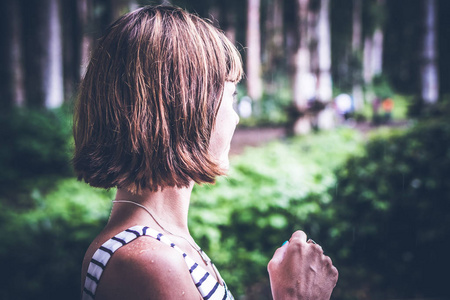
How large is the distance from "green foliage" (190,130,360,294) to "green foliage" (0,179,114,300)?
120 cm

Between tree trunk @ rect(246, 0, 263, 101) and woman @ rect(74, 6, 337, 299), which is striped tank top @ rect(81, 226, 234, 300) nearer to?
woman @ rect(74, 6, 337, 299)

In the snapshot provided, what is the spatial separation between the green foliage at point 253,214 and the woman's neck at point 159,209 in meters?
2.78

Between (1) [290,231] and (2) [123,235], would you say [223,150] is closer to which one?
(2) [123,235]

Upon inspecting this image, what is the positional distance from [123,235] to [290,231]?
4187 mm

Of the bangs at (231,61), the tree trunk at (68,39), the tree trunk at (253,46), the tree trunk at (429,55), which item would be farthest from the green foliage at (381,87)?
the bangs at (231,61)

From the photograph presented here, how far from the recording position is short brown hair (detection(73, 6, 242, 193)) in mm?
1098

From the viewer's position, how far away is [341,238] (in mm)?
5051

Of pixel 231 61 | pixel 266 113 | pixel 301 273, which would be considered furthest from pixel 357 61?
pixel 301 273

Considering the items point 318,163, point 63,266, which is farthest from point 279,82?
point 63,266

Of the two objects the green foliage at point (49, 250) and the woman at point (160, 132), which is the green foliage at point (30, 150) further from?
the woman at point (160, 132)

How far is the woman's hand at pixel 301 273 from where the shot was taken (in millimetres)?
1153

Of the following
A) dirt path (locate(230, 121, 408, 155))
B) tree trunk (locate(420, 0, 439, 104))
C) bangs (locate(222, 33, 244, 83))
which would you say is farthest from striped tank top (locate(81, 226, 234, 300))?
tree trunk (locate(420, 0, 439, 104))

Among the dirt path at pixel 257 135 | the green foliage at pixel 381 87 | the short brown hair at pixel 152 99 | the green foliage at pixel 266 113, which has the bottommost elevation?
the dirt path at pixel 257 135

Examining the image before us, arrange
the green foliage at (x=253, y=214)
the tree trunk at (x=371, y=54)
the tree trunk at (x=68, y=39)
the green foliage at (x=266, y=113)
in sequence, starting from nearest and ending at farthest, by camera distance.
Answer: the green foliage at (x=253, y=214)
the tree trunk at (x=68, y=39)
the green foliage at (x=266, y=113)
the tree trunk at (x=371, y=54)
